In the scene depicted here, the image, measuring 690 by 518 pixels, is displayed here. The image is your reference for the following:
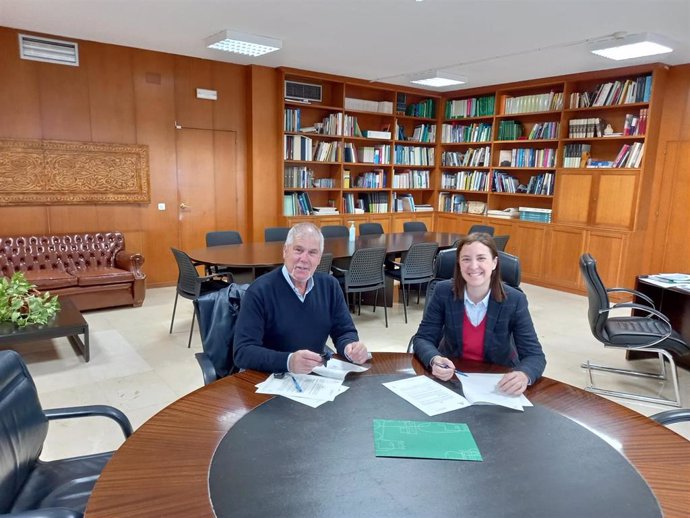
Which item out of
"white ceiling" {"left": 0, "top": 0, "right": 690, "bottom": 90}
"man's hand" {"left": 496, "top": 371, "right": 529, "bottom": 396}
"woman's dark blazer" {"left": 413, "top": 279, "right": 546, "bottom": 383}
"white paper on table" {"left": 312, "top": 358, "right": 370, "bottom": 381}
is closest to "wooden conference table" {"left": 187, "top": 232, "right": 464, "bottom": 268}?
"white ceiling" {"left": 0, "top": 0, "right": 690, "bottom": 90}

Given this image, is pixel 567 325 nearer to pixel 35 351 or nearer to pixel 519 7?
pixel 519 7

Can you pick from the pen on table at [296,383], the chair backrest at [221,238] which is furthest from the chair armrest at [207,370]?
the chair backrest at [221,238]

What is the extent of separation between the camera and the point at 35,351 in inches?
162

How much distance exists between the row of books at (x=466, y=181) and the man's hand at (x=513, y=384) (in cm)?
649

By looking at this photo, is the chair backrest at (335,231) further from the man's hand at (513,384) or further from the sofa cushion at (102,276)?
the man's hand at (513,384)

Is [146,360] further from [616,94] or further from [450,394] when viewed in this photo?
[616,94]

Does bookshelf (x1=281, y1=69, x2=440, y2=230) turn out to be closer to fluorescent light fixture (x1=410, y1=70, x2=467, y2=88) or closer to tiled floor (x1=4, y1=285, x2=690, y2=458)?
fluorescent light fixture (x1=410, y1=70, x2=467, y2=88)

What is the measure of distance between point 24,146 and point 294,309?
4.76 meters

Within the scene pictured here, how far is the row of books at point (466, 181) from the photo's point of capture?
313 inches

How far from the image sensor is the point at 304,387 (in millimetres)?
1722

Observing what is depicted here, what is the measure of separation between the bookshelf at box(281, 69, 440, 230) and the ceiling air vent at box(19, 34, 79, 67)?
8.26ft

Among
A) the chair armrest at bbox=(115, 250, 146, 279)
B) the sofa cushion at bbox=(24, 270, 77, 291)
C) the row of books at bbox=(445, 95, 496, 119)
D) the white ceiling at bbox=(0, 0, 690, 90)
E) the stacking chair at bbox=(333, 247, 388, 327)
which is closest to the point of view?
the white ceiling at bbox=(0, 0, 690, 90)

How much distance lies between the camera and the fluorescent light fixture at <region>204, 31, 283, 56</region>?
194 inches

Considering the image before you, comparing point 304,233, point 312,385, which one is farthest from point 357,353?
point 304,233
